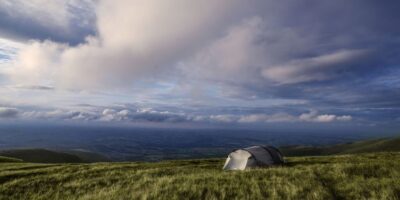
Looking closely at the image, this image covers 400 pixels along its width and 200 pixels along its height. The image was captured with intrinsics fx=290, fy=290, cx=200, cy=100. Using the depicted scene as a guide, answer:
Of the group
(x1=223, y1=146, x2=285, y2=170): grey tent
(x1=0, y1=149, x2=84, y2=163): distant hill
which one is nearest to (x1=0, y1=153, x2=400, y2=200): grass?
(x1=223, y1=146, x2=285, y2=170): grey tent

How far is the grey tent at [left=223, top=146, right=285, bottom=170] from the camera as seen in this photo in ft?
108

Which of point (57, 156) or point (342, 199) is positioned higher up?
point (342, 199)

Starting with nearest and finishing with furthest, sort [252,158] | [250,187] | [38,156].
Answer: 1. [250,187]
2. [252,158]
3. [38,156]

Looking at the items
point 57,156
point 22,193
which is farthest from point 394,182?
point 57,156

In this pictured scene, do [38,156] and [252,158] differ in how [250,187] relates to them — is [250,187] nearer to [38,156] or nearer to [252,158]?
[252,158]

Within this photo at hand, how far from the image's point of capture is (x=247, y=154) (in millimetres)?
33781

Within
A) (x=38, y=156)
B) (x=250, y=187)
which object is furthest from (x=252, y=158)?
(x=38, y=156)

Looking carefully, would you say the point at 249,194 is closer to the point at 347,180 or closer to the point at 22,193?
the point at 347,180

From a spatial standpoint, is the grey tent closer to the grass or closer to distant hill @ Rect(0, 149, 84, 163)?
the grass

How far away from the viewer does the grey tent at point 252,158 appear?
33.0 meters

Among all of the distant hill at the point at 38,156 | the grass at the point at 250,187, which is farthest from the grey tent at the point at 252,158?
the distant hill at the point at 38,156

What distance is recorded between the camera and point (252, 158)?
33188mm

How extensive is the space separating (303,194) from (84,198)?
1148cm

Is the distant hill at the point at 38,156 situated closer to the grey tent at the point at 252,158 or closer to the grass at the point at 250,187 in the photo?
the grey tent at the point at 252,158
